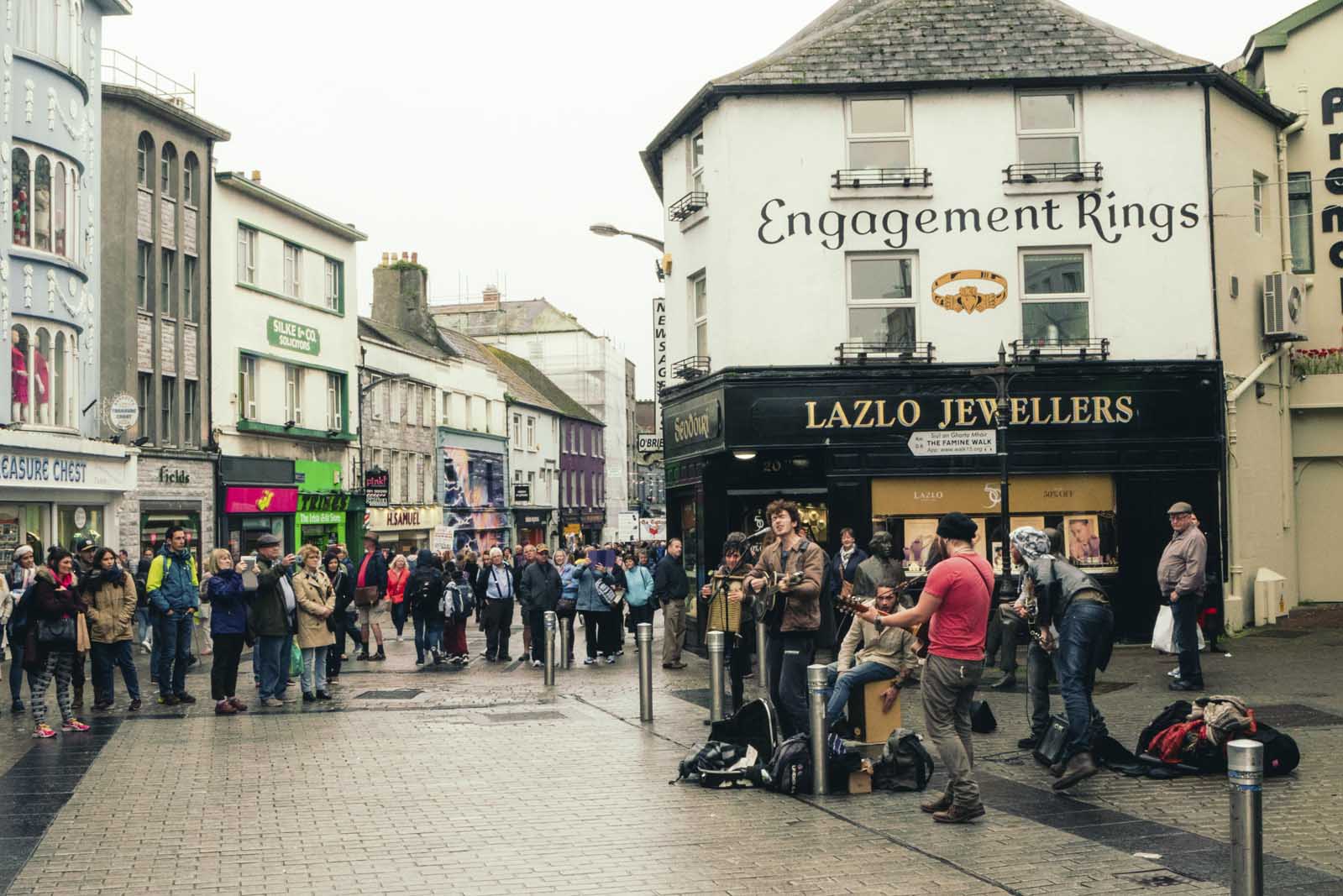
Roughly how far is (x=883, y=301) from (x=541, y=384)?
5763 cm

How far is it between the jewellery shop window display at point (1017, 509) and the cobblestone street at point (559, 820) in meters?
6.44

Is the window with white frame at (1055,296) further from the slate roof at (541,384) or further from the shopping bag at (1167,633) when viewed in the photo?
the slate roof at (541,384)

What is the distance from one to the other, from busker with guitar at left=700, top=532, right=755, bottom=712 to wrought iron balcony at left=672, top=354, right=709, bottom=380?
23.2ft

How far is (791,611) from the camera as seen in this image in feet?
34.9

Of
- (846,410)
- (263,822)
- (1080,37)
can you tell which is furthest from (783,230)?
(263,822)

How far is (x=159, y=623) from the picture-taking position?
1605cm

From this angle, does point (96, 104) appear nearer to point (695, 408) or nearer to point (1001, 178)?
point (695, 408)

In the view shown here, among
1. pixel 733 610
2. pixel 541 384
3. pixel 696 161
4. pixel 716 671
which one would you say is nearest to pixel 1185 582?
pixel 733 610

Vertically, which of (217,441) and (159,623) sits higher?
(217,441)

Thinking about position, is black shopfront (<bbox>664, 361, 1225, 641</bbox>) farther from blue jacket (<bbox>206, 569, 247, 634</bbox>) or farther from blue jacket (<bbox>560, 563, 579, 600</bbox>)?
blue jacket (<bbox>206, 569, 247, 634</bbox>)

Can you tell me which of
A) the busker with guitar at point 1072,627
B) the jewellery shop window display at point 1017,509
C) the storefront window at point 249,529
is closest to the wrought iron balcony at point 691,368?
the jewellery shop window display at point 1017,509

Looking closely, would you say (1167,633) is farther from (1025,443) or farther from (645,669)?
(1025,443)

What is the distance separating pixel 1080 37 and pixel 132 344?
23419 millimetres

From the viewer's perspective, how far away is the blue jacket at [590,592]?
2086cm
